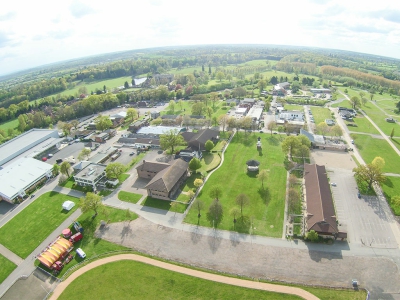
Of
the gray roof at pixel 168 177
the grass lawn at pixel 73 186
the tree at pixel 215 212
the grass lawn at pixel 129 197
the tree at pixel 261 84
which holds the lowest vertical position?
the grass lawn at pixel 73 186

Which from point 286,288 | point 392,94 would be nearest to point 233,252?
point 286,288

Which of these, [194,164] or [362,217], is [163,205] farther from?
[362,217]

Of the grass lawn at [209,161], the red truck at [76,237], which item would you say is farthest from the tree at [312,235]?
the red truck at [76,237]

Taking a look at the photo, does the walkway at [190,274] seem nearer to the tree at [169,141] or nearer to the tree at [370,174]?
the tree at [370,174]

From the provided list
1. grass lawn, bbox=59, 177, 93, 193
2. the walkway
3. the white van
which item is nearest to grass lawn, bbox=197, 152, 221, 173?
grass lawn, bbox=59, 177, 93, 193

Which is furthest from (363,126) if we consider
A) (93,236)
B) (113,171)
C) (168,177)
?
(93,236)

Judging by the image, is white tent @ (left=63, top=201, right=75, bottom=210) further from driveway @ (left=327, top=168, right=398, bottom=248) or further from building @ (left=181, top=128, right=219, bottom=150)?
driveway @ (left=327, top=168, right=398, bottom=248)

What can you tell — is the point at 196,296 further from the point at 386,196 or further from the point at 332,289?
the point at 386,196
